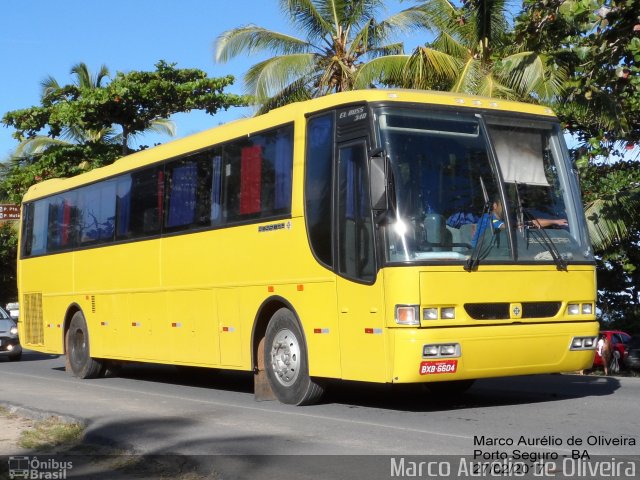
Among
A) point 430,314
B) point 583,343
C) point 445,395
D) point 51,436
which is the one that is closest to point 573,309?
point 583,343

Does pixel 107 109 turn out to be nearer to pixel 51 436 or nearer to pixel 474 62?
pixel 474 62

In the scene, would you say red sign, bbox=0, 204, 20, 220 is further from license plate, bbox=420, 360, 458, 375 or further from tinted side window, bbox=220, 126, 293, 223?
license plate, bbox=420, 360, 458, 375

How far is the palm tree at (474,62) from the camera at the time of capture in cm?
2242

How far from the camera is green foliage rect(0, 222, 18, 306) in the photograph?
45188 millimetres

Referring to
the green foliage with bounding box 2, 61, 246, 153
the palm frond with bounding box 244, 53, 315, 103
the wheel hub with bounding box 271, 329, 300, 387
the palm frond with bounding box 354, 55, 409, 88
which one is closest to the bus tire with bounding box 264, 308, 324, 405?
the wheel hub with bounding box 271, 329, 300, 387

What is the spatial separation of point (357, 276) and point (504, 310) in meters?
1.61

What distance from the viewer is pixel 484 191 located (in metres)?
10.6

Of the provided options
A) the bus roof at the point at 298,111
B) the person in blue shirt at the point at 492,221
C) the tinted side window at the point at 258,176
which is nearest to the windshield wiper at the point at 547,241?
the person in blue shirt at the point at 492,221

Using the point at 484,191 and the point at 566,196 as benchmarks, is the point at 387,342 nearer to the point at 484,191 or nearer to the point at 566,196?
the point at 484,191

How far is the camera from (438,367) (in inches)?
394

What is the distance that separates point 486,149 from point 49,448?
5.53 meters

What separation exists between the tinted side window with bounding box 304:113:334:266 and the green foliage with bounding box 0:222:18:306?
117ft

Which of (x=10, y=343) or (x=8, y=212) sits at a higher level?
(x=8, y=212)

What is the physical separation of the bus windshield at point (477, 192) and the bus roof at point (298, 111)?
6.5 inches
